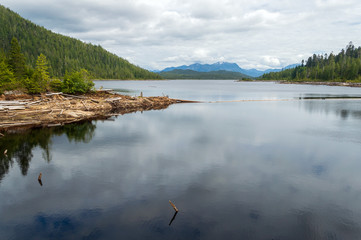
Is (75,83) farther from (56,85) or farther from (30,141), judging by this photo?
(30,141)

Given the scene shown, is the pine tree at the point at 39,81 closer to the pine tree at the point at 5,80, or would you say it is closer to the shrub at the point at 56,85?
the shrub at the point at 56,85

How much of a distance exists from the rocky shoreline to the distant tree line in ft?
8.65

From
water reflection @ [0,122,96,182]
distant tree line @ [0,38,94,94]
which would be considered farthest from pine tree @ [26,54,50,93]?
water reflection @ [0,122,96,182]

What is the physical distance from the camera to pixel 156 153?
2734 centimetres

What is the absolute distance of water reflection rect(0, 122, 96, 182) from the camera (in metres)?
23.2

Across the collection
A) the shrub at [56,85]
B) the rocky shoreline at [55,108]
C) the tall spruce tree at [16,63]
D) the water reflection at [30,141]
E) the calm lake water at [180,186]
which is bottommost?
the calm lake water at [180,186]

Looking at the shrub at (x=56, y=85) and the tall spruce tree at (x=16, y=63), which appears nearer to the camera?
the shrub at (x=56, y=85)

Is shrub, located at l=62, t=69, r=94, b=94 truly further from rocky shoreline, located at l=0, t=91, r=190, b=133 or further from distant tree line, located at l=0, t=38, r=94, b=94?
rocky shoreline, located at l=0, t=91, r=190, b=133

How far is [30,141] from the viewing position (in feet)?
98.1

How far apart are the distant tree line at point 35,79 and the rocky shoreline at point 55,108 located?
104 inches

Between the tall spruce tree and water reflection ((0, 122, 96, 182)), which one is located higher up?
the tall spruce tree

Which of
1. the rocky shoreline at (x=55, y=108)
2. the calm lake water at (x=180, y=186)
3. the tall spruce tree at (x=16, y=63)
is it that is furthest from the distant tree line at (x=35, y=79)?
the calm lake water at (x=180, y=186)

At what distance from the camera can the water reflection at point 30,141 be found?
23.2 meters

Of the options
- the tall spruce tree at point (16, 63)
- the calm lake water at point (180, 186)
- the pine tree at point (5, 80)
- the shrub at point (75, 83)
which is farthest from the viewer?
the tall spruce tree at point (16, 63)
